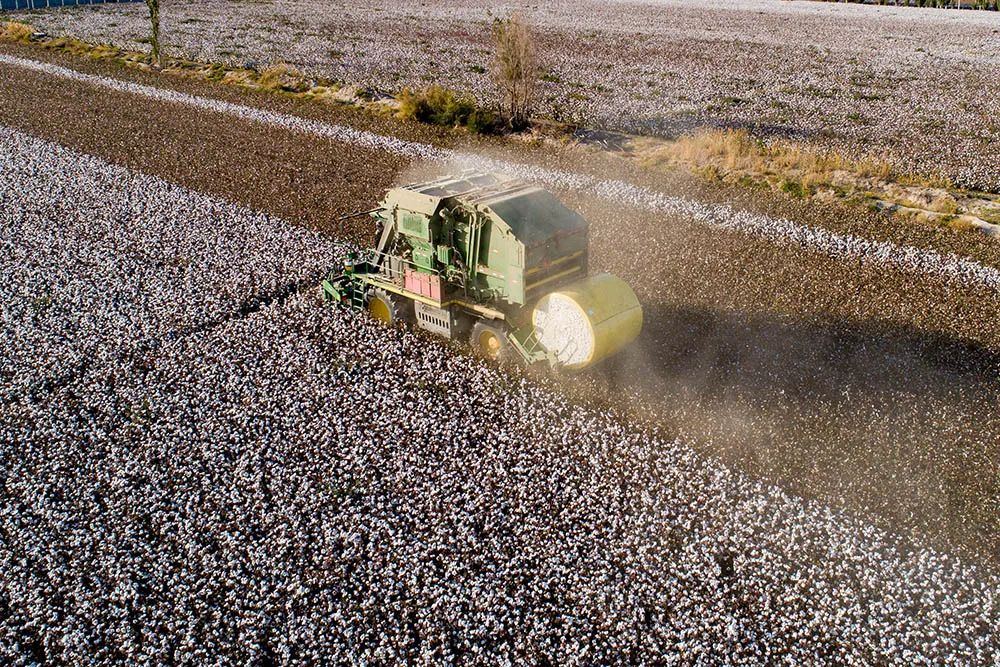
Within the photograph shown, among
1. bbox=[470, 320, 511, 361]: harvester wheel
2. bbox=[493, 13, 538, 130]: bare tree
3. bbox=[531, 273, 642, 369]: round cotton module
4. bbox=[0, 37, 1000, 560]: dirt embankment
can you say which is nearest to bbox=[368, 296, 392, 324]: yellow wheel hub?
bbox=[470, 320, 511, 361]: harvester wheel

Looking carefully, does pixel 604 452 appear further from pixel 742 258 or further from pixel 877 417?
pixel 742 258

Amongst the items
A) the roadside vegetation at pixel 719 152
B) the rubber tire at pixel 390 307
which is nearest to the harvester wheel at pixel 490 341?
the rubber tire at pixel 390 307

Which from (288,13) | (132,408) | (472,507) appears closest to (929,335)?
(472,507)

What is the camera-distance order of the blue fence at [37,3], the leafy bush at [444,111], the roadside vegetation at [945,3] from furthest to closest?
the roadside vegetation at [945,3], the blue fence at [37,3], the leafy bush at [444,111]

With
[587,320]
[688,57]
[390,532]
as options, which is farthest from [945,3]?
[390,532]

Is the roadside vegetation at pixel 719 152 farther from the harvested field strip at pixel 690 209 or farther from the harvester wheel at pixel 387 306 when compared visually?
the harvester wheel at pixel 387 306

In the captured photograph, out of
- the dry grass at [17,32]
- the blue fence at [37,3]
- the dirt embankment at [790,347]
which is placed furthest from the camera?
the blue fence at [37,3]

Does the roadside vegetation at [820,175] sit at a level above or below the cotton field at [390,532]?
above
